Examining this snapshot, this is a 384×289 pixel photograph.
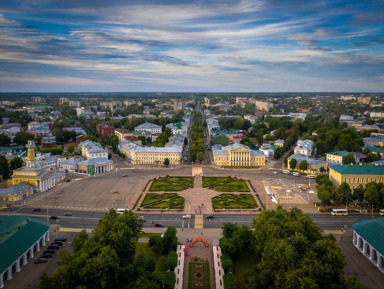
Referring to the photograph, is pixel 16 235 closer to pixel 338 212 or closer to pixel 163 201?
pixel 163 201

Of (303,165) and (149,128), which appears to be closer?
(303,165)

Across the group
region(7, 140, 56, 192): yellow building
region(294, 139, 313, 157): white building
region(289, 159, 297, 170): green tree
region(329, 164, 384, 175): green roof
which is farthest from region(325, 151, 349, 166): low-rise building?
region(7, 140, 56, 192): yellow building

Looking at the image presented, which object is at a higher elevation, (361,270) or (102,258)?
(102,258)

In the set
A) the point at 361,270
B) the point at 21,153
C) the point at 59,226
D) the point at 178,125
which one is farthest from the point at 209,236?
the point at 178,125

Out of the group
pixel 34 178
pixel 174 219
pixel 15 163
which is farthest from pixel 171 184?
pixel 15 163

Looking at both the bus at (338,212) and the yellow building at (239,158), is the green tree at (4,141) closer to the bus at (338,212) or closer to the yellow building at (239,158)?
the yellow building at (239,158)

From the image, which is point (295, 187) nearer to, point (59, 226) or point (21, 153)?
point (59, 226)
